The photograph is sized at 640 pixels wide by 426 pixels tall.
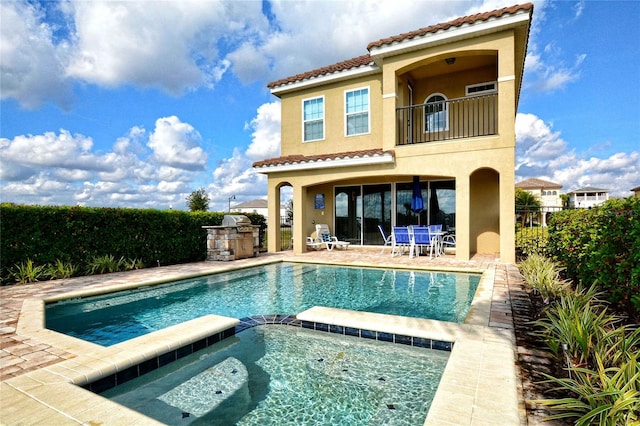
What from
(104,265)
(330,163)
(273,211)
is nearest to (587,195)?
(330,163)

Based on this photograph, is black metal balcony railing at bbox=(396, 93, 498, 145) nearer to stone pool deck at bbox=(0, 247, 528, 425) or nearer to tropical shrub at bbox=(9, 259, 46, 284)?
stone pool deck at bbox=(0, 247, 528, 425)

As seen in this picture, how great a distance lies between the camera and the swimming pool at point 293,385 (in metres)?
3.29

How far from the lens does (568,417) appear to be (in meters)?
2.73

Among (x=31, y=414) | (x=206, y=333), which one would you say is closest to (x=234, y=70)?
(x=206, y=333)

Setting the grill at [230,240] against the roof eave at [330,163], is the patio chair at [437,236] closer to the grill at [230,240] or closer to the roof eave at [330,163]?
the roof eave at [330,163]

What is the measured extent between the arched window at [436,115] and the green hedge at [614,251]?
881 cm

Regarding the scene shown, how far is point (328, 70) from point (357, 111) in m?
2.50

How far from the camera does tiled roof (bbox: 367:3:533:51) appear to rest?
10.8m

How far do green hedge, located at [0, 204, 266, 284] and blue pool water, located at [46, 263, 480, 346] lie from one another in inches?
138

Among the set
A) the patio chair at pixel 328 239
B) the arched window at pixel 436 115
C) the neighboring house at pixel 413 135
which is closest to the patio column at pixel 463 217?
the neighboring house at pixel 413 135

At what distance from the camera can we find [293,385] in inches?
153

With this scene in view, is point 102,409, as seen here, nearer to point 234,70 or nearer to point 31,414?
point 31,414

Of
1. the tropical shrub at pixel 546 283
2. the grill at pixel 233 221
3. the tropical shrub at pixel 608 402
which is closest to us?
the tropical shrub at pixel 608 402

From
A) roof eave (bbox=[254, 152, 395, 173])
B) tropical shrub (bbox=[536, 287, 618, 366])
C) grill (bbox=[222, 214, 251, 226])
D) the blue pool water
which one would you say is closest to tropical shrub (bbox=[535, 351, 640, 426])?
tropical shrub (bbox=[536, 287, 618, 366])
